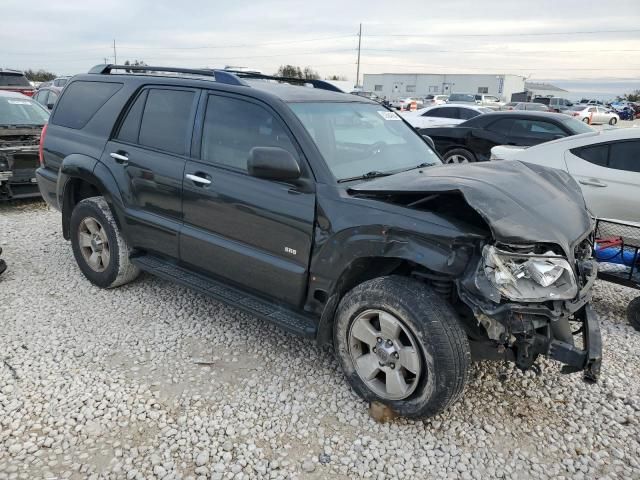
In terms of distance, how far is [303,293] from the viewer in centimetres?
337

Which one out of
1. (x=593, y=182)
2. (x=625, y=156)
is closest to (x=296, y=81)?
(x=593, y=182)

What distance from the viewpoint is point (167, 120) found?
13.5 feet

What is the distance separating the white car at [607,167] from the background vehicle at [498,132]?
380 cm

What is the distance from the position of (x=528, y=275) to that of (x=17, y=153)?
24.2ft

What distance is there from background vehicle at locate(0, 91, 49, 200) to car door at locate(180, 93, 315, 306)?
486cm

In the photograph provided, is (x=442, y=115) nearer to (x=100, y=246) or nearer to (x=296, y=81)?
(x=296, y=81)

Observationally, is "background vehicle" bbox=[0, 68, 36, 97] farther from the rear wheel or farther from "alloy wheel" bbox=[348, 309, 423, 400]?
"alloy wheel" bbox=[348, 309, 423, 400]

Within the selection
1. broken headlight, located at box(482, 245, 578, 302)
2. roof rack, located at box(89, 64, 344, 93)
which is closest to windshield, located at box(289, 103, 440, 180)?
roof rack, located at box(89, 64, 344, 93)

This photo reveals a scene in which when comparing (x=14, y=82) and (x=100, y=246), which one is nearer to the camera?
(x=100, y=246)

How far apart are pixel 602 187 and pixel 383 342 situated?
395 centimetres

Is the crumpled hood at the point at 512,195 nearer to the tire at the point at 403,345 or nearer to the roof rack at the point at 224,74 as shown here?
the tire at the point at 403,345

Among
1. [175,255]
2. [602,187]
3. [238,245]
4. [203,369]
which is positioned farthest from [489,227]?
[602,187]

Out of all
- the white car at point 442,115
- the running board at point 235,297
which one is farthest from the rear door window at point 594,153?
the white car at point 442,115

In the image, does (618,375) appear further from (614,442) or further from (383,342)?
(383,342)
